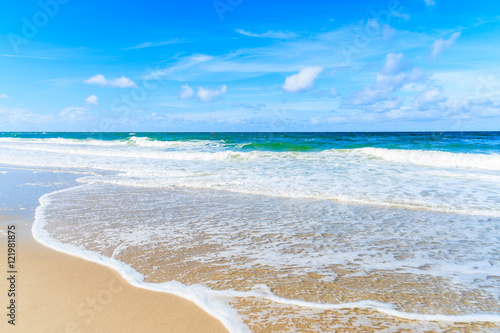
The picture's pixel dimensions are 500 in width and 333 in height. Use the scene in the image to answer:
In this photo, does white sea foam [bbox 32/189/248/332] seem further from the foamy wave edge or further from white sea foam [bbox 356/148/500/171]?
white sea foam [bbox 356/148/500/171]

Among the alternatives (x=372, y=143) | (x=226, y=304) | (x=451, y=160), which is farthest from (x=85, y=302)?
(x=372, y=143)

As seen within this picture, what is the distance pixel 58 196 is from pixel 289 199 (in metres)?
6.01

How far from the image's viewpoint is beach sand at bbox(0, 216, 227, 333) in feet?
8.67

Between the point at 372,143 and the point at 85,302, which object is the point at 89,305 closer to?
the point at 85,302

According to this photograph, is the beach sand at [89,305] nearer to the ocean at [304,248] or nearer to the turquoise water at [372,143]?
the ocean at [304,248]

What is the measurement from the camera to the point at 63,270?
3.75m

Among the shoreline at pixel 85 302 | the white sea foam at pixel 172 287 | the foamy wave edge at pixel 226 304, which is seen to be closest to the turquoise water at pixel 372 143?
the white sea foam at pixel 172 287

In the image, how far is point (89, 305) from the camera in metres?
A: 2.95

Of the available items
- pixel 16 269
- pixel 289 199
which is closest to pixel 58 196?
pixel 16 269

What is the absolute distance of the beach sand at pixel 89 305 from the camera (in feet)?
8.67

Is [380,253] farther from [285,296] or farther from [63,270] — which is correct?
[63,270]

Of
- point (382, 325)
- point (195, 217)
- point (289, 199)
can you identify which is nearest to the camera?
point (382, 325)

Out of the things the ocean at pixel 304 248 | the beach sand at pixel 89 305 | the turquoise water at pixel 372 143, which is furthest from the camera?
the turquoise water at pixel 372 143

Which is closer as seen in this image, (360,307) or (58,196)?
(360,307)
